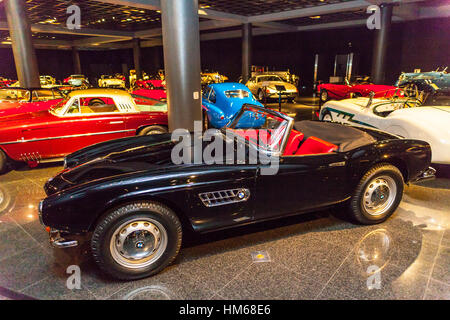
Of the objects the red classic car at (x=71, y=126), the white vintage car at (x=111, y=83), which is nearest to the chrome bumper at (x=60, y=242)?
the red classic car at (x=71, y=126)

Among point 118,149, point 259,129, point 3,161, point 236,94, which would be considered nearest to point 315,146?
point 259,129

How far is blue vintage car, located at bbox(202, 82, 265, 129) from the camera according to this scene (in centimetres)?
796

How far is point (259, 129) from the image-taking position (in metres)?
3.51

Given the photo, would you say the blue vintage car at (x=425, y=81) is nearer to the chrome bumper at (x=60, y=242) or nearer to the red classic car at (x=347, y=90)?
the red classic car at (x=347, y=90)

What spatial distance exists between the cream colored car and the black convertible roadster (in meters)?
10.8

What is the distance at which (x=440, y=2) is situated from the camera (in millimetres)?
16422

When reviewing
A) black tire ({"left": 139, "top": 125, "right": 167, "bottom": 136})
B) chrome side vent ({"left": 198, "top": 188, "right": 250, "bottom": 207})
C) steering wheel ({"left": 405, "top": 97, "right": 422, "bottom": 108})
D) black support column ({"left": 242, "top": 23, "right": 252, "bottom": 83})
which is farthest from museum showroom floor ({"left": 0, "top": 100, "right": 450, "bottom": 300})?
black support column ({"left": 242, "top": 23, "right": 252, "bottom": 83})

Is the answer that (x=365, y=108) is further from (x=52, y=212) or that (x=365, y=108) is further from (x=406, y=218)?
(x=52, y=212)

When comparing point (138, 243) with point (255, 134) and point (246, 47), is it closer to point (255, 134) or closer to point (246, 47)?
point (255, 134)

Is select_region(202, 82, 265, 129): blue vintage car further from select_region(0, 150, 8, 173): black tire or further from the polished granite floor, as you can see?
the polished granite floor

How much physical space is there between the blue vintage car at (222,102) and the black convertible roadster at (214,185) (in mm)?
4118

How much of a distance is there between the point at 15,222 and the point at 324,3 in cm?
1690

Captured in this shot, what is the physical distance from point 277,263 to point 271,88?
12.7m

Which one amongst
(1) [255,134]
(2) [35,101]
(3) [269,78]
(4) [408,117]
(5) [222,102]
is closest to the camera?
(1) [255,134]
